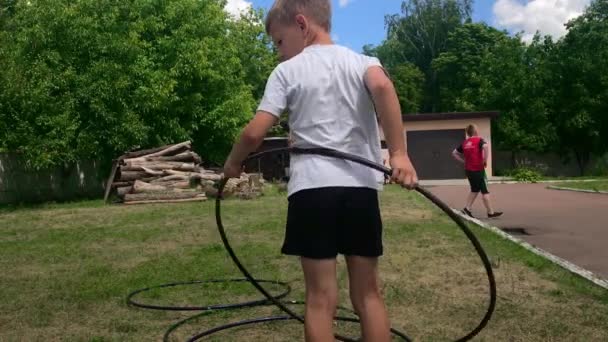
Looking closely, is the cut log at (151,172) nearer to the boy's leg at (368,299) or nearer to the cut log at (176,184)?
the cut log at (176,184)

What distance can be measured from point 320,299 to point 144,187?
53.6 feet

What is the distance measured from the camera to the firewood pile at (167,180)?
60.6 ft

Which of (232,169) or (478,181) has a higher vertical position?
(232,169)

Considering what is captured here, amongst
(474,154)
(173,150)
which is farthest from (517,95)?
(474,154)

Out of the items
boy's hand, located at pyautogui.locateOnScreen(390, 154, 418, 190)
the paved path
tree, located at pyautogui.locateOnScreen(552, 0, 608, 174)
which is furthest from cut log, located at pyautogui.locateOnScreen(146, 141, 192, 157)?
tree, located at pyautogui.locateOnScreen(552, 0, 608, 174)

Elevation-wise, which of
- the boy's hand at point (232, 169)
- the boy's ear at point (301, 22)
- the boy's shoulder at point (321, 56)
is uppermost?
the boy's ear at point (301, 22)

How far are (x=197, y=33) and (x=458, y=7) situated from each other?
47.5 metres

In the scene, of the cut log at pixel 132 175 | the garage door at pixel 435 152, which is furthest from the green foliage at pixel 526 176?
the cut log at pixel 132 175

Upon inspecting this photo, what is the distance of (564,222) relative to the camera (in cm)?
1123

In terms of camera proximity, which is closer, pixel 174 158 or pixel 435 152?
pixel 174 158

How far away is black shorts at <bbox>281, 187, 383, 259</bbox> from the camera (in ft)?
9.86

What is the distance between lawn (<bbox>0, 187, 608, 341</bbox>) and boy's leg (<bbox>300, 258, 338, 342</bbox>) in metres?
1.41

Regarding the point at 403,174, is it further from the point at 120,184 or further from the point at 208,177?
the point at 120,184

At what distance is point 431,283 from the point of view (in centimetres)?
600
